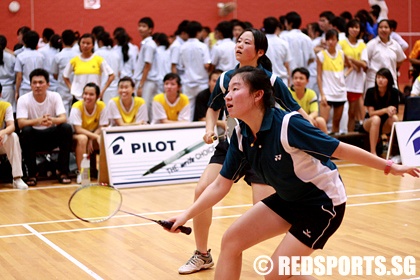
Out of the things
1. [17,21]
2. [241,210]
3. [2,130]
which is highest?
[17,21]

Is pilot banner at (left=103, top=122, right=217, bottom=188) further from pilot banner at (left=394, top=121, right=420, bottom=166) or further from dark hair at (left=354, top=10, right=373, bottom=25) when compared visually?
dark hair at (left=354, top=10, right=373, bottom=25)

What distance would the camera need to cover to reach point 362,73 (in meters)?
13.1

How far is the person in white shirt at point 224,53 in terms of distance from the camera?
39.9ft

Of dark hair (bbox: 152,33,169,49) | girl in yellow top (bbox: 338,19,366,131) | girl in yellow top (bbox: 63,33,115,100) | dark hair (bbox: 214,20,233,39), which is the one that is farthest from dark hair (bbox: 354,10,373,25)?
girl in yellow top (bbox: 63,33,115,100)

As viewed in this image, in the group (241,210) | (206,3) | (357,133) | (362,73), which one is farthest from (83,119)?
(206,3)

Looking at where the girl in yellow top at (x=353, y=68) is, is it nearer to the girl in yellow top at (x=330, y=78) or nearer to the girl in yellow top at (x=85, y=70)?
the girl in yellow top at (x=330, y=78)

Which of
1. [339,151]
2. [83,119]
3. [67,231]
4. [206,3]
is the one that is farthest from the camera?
[206,3]

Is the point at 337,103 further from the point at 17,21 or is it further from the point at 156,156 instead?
the point at 17,21

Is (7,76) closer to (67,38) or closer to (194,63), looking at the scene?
(67,38)

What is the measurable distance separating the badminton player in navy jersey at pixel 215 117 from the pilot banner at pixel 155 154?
4.05 m

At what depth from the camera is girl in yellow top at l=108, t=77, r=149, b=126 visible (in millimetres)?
10375

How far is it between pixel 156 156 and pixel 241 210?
221 cm

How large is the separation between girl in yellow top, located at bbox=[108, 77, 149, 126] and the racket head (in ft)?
15.9

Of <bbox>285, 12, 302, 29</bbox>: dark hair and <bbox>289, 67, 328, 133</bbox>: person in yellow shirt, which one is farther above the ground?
<bbox>285, 12, 302, 29</bbox>: dark hair
